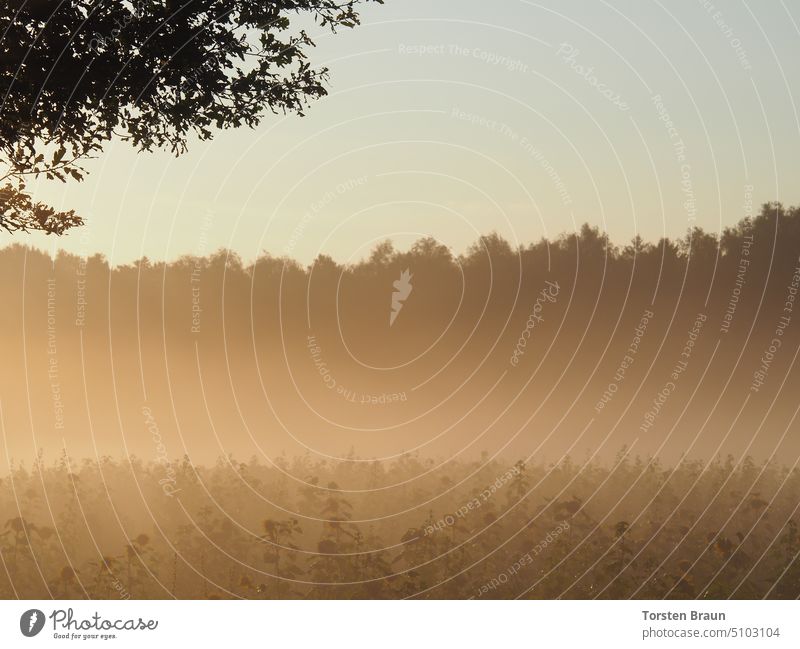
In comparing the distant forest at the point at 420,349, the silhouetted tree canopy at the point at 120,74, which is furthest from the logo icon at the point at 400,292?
the silhouetted tree canopy at the point at 120,74

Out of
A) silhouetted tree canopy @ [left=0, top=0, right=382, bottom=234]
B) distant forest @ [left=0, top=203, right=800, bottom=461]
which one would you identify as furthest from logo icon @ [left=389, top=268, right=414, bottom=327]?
silhouetted tree canopy @ [left=0, top=0, right=382, bottom=234]

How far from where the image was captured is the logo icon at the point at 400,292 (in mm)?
20422

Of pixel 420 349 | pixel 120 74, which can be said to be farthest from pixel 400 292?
pixel 120 74

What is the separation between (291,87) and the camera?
548 inches

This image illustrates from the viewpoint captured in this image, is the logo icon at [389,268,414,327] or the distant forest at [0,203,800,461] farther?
the logo icon at [389,268,414,327]

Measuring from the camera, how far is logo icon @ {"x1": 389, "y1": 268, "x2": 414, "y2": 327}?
2042cm
